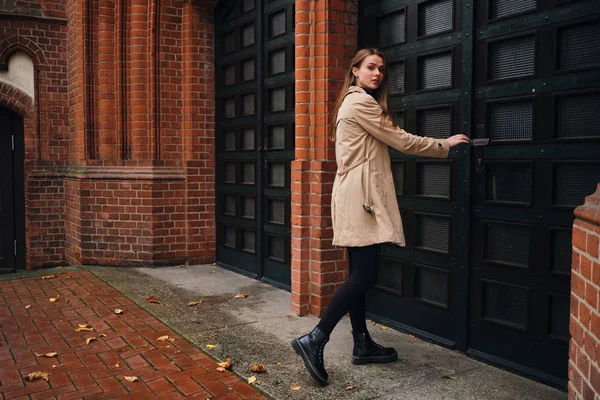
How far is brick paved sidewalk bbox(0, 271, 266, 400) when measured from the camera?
3613 millimetres

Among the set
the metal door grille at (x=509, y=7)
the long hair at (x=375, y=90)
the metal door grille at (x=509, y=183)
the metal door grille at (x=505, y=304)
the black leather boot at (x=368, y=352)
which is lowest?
the black leather boot at (x=368, y=352)

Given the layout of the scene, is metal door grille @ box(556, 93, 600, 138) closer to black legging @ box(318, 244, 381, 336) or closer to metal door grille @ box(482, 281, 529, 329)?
metal door grille @ box(482, 281, 529, 329)

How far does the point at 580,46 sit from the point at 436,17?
1.24 meters

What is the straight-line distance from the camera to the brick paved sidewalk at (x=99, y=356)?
361 cm

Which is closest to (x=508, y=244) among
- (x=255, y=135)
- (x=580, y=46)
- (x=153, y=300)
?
(x=580, y=46)

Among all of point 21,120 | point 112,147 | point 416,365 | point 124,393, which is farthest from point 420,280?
point 21,120

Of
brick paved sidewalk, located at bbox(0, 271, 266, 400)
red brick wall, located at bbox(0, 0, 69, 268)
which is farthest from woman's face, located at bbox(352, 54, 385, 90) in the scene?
red brick wall, located at bbox(0, 0, 69, 268)

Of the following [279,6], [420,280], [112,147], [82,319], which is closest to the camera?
[420,280]

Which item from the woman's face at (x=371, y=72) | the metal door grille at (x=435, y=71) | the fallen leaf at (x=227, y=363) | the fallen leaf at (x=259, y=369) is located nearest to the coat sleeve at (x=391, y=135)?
the woman's face at (x=371, y=72)

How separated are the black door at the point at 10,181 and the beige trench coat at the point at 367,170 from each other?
710 centimetres

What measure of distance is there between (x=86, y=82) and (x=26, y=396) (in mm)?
5403

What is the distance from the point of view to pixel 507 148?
3.83 metres

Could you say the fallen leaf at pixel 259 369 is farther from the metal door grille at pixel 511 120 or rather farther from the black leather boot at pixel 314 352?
the metal door grille at pixel 511 120

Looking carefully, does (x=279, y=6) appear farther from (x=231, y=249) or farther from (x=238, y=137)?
(x=231, y=249)
